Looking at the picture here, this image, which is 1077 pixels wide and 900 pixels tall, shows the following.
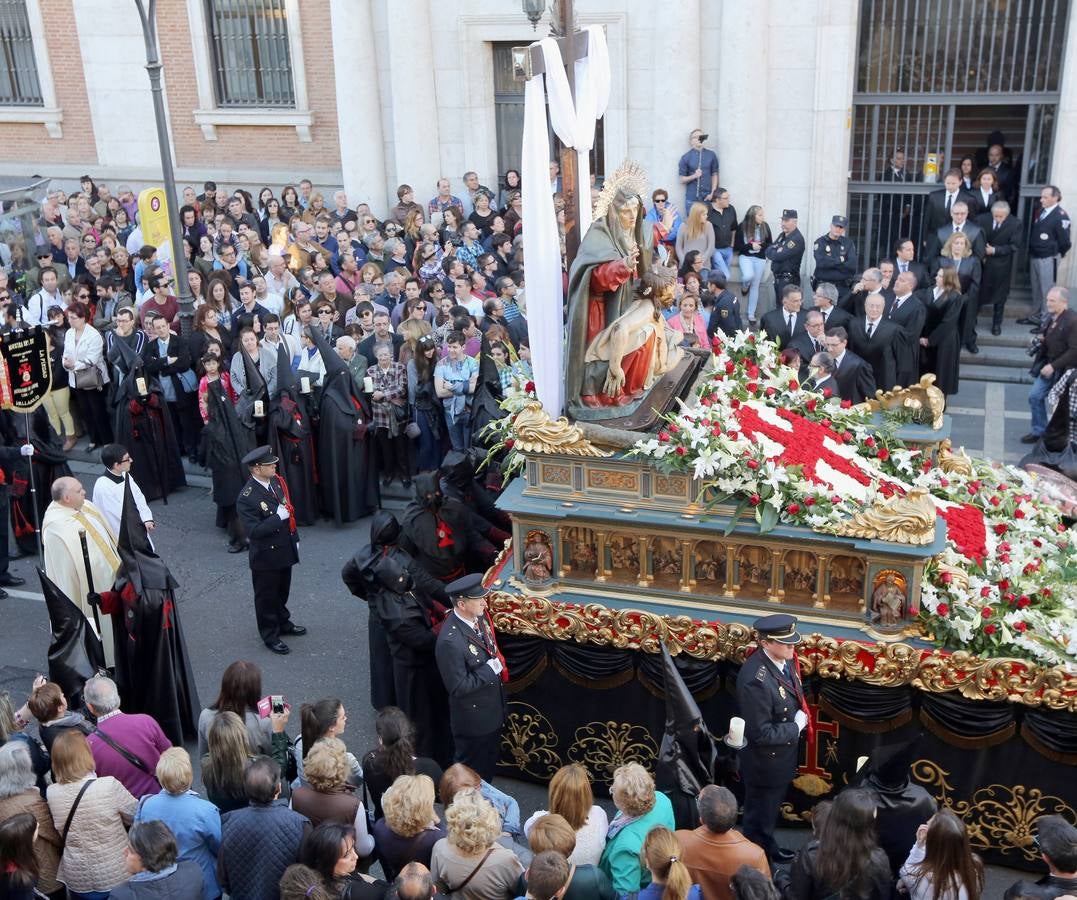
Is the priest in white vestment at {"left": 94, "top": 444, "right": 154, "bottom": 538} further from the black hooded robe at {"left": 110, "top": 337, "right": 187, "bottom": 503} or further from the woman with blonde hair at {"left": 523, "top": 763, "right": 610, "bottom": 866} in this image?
the woman with blonde hair at {"left": 523, "top": 763, "right": 610, "bottom": 866}

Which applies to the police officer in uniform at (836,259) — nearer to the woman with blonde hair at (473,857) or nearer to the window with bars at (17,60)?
the woman with blonde hair at (473,857)

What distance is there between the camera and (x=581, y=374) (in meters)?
8.19

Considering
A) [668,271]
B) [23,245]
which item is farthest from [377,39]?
[668,271]

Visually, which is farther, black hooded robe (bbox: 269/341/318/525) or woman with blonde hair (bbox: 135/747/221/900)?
black hooded robe (bbox: 269/341/318/525)

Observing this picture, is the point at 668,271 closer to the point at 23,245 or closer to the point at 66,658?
the point at 66,658

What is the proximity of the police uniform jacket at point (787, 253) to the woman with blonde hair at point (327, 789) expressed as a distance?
10381 millimetres

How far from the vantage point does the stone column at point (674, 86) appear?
629 inches

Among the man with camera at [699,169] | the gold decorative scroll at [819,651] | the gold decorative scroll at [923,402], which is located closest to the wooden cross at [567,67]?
the gold decorative scroll at [819,651]

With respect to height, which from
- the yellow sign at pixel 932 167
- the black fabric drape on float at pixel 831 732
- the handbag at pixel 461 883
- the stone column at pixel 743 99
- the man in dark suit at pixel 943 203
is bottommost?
the black fabric drape on float at pixel 831 732

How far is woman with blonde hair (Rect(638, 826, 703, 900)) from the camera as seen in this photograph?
5.12 m

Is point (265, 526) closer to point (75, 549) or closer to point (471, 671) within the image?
point (75, 549)

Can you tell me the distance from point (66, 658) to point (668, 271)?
455 cm

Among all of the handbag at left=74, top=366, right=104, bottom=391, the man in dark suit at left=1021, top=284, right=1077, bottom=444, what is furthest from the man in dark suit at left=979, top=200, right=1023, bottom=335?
the handbag at left=74, top=366, right=104, bottom=391

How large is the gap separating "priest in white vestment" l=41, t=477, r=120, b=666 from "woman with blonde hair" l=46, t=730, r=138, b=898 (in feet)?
8.07
